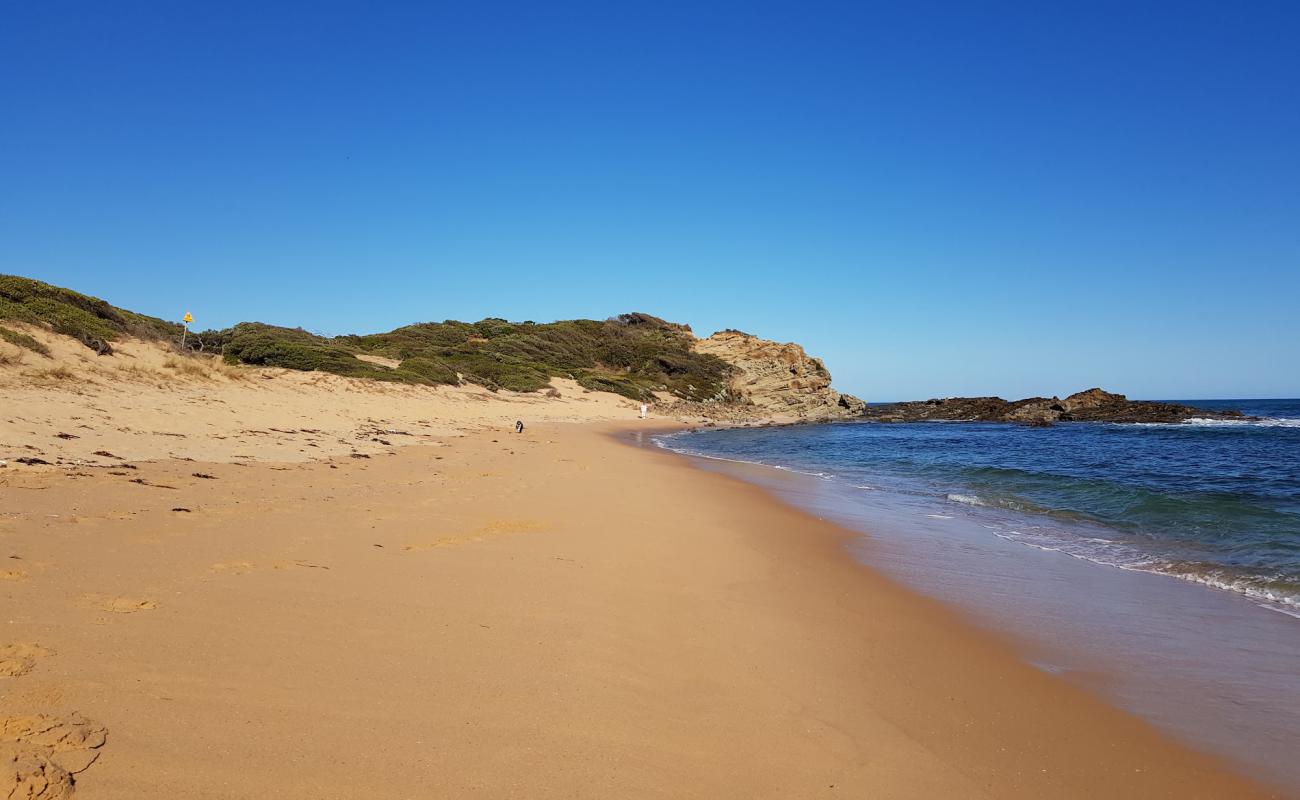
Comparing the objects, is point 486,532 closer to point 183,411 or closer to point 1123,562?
point 1123,562

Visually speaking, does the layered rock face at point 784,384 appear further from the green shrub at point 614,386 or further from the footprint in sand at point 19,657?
the footprint in sand at point 19,657

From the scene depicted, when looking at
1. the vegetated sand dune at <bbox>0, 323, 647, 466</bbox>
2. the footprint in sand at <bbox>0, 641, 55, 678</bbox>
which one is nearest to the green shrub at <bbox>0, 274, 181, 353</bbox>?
the vegetated sand dune at <bbox>0, 323, 647, 466</bbox>

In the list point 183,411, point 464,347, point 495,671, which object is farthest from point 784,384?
point 495,671

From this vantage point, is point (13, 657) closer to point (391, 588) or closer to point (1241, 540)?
point (391, 588)

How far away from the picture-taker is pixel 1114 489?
538 inches

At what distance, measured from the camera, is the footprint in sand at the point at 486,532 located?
590cm

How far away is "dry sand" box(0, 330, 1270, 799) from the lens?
2.59 m

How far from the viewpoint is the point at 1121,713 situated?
393cm

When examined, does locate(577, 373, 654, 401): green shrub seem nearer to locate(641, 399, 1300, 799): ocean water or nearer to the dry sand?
locate(641, 399, 1300, 799): ocean water

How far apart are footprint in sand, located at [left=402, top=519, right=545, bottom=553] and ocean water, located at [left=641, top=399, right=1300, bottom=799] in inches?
150

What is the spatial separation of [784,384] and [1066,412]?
768 inches

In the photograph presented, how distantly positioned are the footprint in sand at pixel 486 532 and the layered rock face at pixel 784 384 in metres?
41.8

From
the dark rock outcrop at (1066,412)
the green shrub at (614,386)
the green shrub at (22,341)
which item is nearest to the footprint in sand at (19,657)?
the green shrub at (22,341)

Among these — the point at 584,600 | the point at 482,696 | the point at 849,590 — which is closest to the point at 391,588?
the point at 584,600
